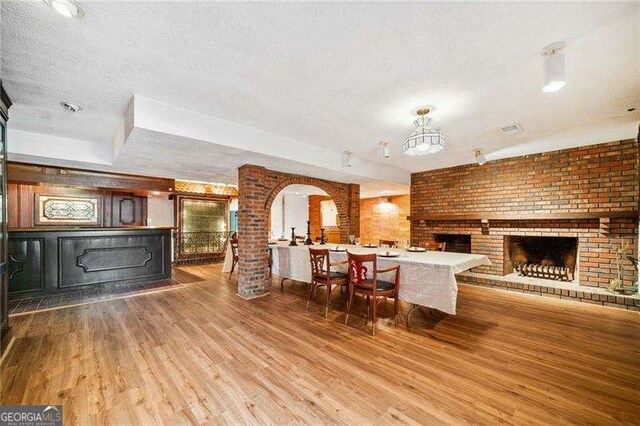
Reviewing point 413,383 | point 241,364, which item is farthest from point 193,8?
point 413,383

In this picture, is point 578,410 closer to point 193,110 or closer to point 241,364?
point 241,364

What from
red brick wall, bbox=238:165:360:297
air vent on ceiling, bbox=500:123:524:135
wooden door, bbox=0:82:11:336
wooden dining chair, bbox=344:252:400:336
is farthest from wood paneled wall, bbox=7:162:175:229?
air vent on ceiling, bbox=500:123:524:135

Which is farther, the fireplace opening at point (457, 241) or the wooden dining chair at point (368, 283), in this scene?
the fireplace opening at point (457, 241)

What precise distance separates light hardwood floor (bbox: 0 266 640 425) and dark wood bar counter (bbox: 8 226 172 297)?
121 cm

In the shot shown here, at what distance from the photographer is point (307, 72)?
227 cm

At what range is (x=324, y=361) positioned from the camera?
90.9 inches

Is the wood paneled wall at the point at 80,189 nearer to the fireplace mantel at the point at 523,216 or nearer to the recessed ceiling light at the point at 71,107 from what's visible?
the recessed ceiling light at the point at 71,107

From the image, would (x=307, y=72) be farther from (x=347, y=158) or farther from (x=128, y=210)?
(x=128, y=210)

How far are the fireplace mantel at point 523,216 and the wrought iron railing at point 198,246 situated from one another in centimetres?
627

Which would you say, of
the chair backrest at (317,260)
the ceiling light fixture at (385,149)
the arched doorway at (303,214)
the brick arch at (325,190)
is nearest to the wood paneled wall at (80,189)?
the brick arch at (325,190)

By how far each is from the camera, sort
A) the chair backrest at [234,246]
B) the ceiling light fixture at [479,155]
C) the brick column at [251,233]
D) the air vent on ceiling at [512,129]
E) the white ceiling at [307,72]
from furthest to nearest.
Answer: the chair backrest at [234,246], the ceiling light fixture at [479,155], the brick column at [251,233], the air vent on ceiling at [512,129], the white ceiling at [307,72]

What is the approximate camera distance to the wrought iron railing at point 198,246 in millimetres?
7789

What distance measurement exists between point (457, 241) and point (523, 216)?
162 cm

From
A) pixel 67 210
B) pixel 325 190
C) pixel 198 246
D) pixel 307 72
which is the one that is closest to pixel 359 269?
pixel 307 72
